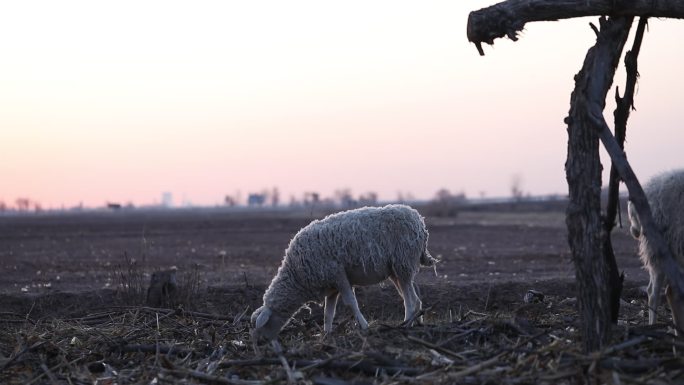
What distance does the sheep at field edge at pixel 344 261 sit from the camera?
12.7 metres

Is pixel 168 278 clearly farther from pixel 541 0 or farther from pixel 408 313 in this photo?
pixel 541 0

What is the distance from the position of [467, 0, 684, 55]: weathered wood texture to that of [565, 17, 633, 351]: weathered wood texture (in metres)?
0.17

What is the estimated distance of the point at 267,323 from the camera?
40.7 feet

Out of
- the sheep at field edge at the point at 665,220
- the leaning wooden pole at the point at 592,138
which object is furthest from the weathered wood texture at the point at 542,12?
the sheep at field edge at the point at 665,220

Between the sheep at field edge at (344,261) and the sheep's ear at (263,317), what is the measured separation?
0.04m

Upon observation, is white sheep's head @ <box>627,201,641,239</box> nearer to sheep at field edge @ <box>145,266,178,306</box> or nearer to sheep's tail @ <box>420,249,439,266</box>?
sheep's tail @ <box>420,249,439,266</box>

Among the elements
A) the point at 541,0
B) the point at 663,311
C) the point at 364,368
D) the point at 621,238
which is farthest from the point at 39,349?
the point at 621,238

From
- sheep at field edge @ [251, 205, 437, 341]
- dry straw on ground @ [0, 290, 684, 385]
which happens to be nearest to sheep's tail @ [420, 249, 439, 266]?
sheep at field edge @ [251, 205, 437, 341]

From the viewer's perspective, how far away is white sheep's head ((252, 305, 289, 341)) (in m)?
11.9

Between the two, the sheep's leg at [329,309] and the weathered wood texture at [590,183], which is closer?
the weathered wood texture at [590,183]

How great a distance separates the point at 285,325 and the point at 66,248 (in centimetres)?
2828

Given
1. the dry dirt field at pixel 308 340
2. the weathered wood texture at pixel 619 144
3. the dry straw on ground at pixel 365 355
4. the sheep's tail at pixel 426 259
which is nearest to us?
the dry straw on ground at pixel 365 355

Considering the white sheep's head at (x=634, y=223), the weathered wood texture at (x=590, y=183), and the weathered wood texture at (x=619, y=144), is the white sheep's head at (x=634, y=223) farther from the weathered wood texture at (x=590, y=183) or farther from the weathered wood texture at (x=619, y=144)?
the weathered wood texture at (x=590, y=183)

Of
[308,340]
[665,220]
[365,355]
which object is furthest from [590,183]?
[308,340]
